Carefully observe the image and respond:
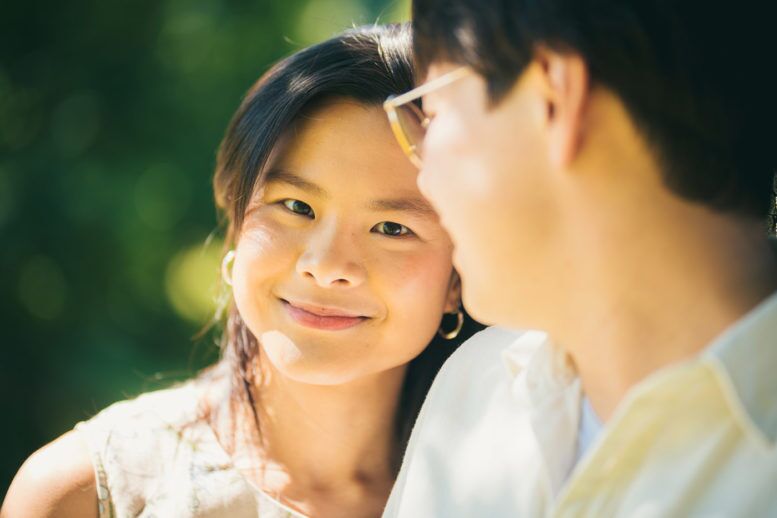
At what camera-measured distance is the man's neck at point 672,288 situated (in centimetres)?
154

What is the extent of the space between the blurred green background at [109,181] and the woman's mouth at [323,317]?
202cm

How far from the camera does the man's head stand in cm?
150

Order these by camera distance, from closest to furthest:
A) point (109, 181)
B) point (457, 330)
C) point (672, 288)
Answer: point (672, 288), point (457, 330), point (109, 181)

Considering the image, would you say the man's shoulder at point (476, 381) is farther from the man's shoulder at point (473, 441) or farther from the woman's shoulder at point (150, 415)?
the woman's shoulder at point (150, 415)

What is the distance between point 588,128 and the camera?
1565mm

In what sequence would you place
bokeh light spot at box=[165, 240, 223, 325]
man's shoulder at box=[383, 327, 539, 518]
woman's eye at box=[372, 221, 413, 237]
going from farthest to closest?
bokeh light spot at box=[165, 240, 223, 325]
woman's eye at box=[372, 221, 413, 237]
man's shoulder at box=[383, 327, 539, 518]

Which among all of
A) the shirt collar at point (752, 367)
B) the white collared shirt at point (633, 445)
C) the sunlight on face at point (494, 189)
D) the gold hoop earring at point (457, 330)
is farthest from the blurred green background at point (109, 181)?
the shirt collar at point (752, 367)

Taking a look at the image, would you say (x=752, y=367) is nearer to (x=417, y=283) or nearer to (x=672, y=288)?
(x=672, y=288)

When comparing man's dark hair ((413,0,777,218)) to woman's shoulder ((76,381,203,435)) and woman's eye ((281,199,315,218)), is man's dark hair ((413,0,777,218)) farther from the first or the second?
woman's shoulder ((76,381,203,435))

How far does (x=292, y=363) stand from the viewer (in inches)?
91.4

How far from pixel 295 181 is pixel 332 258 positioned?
0.25 metres

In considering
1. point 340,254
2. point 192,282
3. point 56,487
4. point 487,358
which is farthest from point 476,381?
point 192,282

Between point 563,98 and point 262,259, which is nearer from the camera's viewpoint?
point 563,98

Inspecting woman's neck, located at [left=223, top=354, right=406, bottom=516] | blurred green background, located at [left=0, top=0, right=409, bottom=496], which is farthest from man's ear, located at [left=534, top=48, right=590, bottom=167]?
blurred green background, located at [left=0, top=0, right=409, bottom=496]
